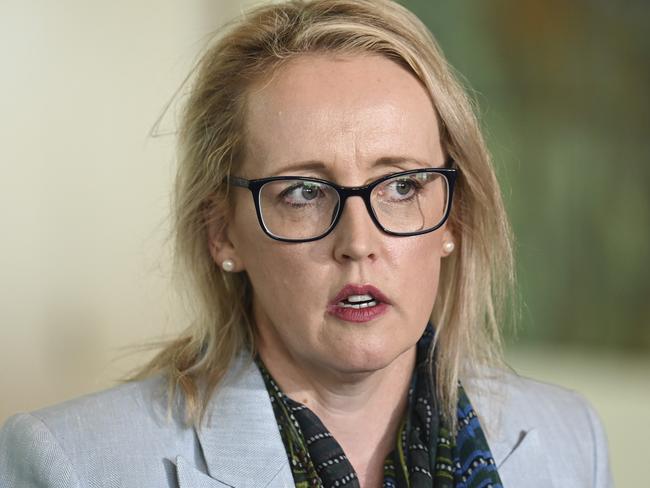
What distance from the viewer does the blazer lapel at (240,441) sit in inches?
67.1

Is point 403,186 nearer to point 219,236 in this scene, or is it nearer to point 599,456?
point 219,236

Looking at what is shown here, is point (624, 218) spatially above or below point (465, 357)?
above

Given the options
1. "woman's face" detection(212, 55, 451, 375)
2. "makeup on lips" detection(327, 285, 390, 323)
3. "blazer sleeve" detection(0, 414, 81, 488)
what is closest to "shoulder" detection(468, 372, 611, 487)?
"woman's face" detection(212, 55, 451, 375)

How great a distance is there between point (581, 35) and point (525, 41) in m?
0.19

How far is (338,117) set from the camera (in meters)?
1.66

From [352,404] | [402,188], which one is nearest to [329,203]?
[402,188]

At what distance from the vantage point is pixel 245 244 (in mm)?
1780

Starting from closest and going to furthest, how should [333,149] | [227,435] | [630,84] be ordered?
[333,149] → [227,435] → [630,84]

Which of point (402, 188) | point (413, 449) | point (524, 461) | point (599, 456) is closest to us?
point (402, 188)

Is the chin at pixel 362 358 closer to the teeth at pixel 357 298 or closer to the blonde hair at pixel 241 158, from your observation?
the teeth at pixel 357 298

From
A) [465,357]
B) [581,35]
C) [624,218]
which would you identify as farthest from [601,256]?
[465,357]

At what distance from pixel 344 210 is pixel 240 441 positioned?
1.54 feet

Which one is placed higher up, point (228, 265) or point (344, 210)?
point (344, 210)

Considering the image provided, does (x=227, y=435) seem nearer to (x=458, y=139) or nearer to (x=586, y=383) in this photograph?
(x=458, y=139)
